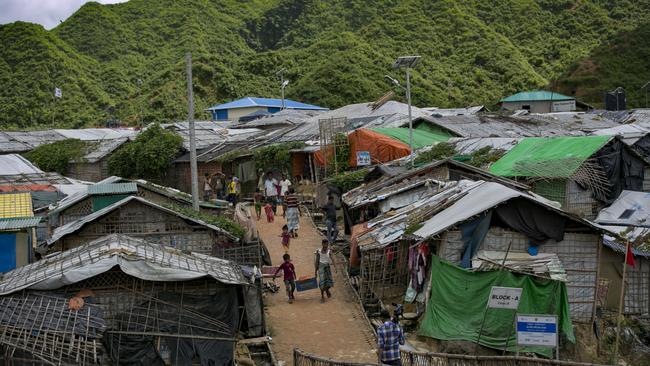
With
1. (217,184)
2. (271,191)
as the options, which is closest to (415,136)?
(271,191)

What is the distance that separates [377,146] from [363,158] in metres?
0.64

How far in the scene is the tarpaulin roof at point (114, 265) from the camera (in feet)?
36.4

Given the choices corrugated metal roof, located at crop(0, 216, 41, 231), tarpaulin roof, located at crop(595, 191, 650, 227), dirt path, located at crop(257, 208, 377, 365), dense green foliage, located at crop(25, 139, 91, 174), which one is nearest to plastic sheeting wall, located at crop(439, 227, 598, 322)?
dirt path, located at crop(257, 208, 377, 365)

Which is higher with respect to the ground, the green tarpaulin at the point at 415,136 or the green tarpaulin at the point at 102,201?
the green tarpaulin at the point at 415,136

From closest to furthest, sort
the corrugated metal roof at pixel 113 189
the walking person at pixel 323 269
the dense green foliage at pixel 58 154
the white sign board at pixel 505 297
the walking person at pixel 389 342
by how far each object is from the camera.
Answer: the walking person at pixel 389 342
the white sign board at pixel 505 297
the walking person at pixel 323 269
the corrugated metal roof at pixel 113 189
the dense green foliage at pixel 58 154

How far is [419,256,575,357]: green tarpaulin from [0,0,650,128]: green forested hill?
40.5m

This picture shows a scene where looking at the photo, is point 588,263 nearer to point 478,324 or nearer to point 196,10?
point 478,324

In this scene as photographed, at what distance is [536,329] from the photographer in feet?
33.3

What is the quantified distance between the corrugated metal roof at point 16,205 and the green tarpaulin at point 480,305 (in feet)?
34.1

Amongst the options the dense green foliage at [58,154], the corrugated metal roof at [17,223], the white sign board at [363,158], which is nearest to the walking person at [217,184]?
the white sign board at [363,158]

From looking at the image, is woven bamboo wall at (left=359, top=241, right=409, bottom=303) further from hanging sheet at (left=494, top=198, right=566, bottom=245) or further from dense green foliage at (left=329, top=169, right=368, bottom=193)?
dense green foliage at (left=329, top=169, right=368, bottom=193)

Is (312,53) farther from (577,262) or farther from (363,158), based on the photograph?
(577,262)

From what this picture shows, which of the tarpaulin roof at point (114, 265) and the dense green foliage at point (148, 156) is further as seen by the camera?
the dense green foliage at point (148, 156)

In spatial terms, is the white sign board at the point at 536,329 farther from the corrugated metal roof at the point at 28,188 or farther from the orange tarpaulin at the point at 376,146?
the orange tarpaulin at the point at 376,146
